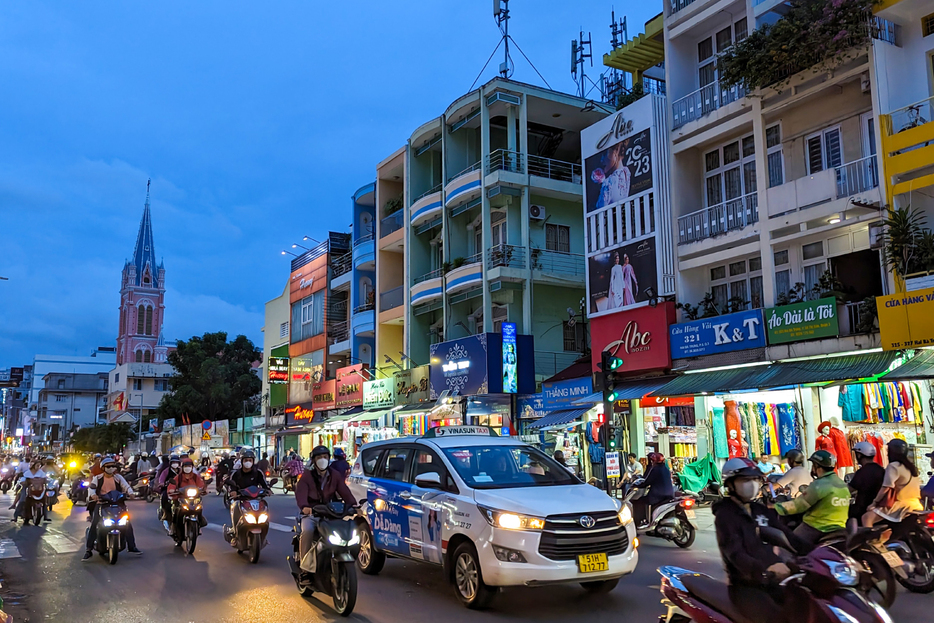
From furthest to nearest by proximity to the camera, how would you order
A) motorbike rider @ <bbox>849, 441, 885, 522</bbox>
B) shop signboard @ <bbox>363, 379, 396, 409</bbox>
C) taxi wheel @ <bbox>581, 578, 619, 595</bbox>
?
shop signboard @ <bbox>363, 379, 396, 409</bbox>, motorbike rider @ <bbox>849, 441, 885, 522</bbox>, taxi wheel @ <bbox>581, 578, 619, 595</bbox>

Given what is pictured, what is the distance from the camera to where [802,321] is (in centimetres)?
1745

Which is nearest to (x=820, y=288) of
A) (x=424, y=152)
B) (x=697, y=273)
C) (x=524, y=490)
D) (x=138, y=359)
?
(x=697, y=273)

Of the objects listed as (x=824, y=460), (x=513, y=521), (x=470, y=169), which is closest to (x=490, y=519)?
(x=513, y=521)

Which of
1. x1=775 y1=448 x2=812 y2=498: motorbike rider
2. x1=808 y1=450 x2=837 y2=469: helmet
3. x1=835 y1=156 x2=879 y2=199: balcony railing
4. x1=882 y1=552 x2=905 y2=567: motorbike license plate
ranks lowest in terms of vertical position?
x1=882 y1=552 x2=905 y2=567: motorbike license plate

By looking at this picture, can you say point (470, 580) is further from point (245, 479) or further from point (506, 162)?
point (506, 162)

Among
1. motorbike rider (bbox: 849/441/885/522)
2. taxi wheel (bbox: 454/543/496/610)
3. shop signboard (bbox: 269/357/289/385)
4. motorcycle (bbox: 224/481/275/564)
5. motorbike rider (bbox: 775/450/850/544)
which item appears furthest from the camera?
shop signboard (bbox: 269/357/289/385)

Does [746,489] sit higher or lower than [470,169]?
lower

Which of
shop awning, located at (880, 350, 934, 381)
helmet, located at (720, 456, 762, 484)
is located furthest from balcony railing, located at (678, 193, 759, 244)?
helmet, located at (720, 456, 762, 484)

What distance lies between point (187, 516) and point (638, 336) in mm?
13178

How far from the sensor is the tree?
201 feet

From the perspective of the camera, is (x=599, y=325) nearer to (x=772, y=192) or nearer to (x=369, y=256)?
(x=772, y=192)

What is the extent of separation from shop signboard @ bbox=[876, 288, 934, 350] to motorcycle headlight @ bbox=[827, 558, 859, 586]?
38.6ft

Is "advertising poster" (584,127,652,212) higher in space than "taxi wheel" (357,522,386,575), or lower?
higher

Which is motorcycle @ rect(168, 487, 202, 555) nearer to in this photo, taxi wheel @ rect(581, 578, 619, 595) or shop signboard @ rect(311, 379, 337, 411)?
taxi wheel @ rect(581, 578, 619, 595)
